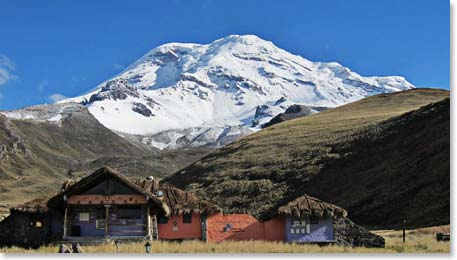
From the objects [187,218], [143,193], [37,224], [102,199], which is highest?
[143,193]

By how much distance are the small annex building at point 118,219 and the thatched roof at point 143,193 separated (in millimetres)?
42

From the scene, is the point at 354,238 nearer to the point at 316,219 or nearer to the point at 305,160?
the point at 316,219

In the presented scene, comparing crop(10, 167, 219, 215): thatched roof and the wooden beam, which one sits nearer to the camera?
crop(10, 167, 219, 215): thatched roof

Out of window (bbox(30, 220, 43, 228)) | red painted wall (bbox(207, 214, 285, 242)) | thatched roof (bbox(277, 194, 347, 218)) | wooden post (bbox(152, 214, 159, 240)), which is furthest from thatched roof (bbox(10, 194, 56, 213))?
thatched roof (bbox(277, 194, 347, 218))

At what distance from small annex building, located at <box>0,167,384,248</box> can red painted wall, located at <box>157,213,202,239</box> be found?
44.2 inches

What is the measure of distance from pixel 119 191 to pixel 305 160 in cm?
4419

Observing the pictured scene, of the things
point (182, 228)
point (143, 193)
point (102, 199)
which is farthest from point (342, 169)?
point (102, 199)

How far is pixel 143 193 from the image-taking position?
96.1 feet

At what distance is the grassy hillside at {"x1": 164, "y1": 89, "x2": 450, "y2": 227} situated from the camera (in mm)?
47938

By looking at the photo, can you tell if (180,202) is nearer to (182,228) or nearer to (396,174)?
(182,228)

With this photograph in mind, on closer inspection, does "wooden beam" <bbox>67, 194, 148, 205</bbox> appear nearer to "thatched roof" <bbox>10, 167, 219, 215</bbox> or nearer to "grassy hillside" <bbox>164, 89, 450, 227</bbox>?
"thatched roof" <bbox>10, 167, 219, 215</bbox>

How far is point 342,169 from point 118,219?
121 ft

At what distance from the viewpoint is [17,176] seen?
540 ft

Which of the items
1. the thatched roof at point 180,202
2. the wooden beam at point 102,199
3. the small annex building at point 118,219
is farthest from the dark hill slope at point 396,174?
the wooden beam at point 102,199
